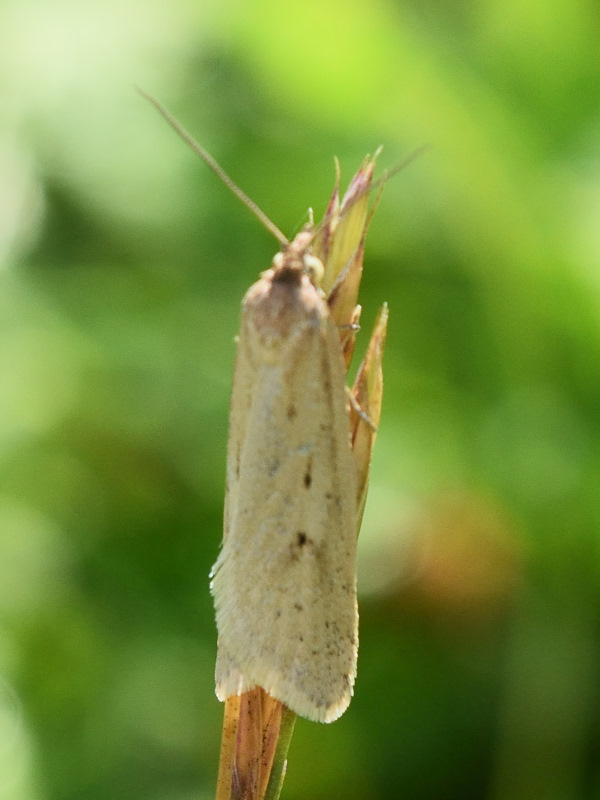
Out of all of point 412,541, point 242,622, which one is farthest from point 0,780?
point 412,541

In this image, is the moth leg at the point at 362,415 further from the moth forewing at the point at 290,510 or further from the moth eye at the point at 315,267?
the moth eye at the point at 315,267

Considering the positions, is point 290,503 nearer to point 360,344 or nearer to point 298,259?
point 298,259

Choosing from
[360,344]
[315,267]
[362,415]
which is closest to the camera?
[362,415]

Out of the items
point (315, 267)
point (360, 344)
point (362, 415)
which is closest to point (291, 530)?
point (362, 415)

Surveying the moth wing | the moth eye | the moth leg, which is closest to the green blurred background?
the moth wing

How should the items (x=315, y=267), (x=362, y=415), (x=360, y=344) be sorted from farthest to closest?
(x=360, y=344) → (x=315, y=267) → (x=362, y=415)

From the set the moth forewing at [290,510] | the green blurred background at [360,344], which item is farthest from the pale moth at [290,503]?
the green blurred background at [360,344]

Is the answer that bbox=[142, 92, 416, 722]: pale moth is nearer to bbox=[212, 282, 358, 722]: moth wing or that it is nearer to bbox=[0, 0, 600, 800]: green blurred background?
bbox=[212, 282, 358, 722]: moth wing
